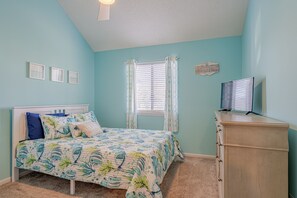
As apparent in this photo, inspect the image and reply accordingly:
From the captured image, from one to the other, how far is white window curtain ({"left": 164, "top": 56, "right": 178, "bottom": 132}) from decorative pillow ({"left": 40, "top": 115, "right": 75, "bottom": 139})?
2.06 meters

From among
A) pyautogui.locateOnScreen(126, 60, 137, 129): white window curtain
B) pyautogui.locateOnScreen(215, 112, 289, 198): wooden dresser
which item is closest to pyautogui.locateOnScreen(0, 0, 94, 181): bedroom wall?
pyautogui.locateOnScreen(126, 60, 137, 129): white window curtain

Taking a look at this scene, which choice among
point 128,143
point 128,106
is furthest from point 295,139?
point 128,106

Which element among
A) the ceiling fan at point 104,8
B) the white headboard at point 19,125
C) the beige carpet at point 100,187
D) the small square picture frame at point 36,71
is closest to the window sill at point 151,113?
the beige carpet at point 100,187

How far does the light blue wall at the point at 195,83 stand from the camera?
3533mm

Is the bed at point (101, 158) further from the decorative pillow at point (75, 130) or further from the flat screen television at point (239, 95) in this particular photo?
the flat screen television at point (239, 95)

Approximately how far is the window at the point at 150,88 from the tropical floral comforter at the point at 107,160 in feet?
4.53

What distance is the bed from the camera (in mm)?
1873

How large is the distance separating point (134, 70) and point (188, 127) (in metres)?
1.86

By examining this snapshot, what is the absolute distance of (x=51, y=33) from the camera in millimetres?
3273

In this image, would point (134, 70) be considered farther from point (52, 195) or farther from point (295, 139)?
point (295, 139)

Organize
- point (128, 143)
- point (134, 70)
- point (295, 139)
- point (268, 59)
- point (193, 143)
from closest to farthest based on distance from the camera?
point (295, 139), point (268, 59), point (128, 143), point (193, 143), point (134, 70)

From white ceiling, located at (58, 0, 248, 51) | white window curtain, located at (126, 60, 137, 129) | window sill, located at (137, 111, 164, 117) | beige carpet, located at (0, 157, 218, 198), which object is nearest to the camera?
beige carpet, located at (0, 157, 218, 198)

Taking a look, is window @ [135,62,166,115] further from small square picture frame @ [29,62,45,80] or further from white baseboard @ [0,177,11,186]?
white baseboard @ [0,177,11,186]

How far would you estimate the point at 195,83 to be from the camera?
372cm
